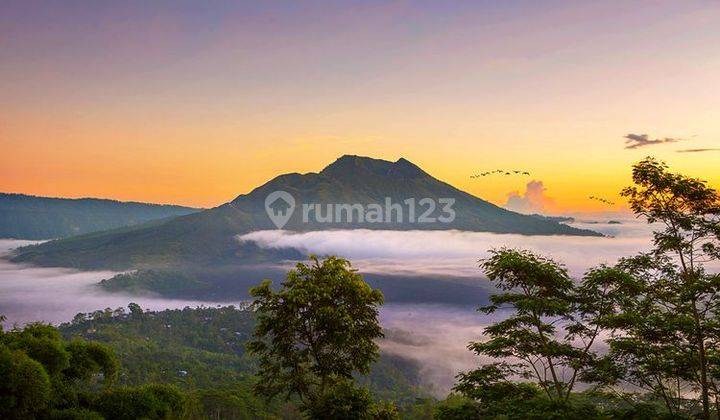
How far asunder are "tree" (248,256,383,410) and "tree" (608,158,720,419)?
307 inches

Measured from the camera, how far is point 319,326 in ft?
59.1

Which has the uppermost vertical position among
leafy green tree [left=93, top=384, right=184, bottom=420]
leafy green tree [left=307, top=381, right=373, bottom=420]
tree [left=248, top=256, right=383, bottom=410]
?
tree [left=248, top=256, right=383, bottom=410]

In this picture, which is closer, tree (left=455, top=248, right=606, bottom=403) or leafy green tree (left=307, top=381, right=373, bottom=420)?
leafy green tree (left=307, top=381, right=373, bottom=420)

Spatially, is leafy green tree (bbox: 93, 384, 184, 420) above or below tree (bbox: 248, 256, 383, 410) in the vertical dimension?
below

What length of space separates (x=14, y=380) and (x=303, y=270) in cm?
962

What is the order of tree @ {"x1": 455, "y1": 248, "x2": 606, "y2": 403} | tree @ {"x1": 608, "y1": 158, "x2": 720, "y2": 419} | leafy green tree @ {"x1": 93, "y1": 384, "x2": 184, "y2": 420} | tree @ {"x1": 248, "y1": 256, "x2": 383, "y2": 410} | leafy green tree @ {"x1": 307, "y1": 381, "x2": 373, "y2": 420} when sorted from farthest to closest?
leafy green tree @ {"x1": 93, "y1": 384, "x2": 184, "y2": 420}
tree @ {"x1": 248, "y1": 256, "x2": 383, "y2": 410}
tree @ {"x1": 455, "y1": 248, "x2": 606, "y2": 403}
leafy green tree @ {"x1": 307, "y1": 381, "x2": 373, "y2": 420}
tree @ {"x1": 608, "y1": 158, "x2": 720, "y2": 419}

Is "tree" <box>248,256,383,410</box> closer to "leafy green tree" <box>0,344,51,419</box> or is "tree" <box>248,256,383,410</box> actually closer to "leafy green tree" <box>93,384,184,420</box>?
"leafy green tree" <box>93,384,184,420</box>

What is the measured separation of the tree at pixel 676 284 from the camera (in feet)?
46.9

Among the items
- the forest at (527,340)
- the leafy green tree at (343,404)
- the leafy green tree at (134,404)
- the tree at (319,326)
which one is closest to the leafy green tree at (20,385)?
the forest at (527,340)

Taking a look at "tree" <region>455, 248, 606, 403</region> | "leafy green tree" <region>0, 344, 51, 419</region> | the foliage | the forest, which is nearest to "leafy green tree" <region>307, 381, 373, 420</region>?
the forest

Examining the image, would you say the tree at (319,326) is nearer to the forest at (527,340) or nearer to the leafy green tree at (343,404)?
the forest at (527,340)

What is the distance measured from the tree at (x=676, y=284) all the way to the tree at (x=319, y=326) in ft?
25.6

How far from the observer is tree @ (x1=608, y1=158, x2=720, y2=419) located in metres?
14.3

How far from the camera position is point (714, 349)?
1488 cm
